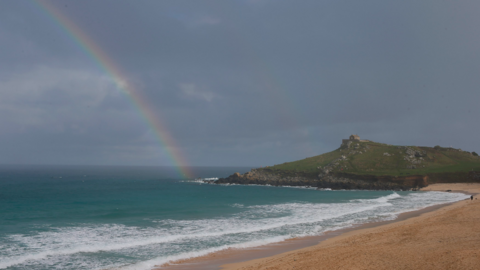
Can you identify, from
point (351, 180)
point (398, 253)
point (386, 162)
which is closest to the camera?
point (398, 253)

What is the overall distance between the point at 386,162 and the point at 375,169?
308 inches

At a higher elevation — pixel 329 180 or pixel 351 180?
pixel 351 180

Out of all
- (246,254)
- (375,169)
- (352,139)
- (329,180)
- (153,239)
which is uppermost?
(352,139)

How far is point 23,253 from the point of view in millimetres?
18797

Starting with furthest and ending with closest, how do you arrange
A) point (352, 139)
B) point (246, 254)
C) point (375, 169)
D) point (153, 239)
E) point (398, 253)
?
point (352, 139) < point (375, 169) < point (153, 239) < point (246, 254) < point (398, 253)

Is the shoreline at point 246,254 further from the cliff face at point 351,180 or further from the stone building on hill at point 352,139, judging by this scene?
the stone building on hill at point 352,139

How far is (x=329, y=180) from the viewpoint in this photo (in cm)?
9081

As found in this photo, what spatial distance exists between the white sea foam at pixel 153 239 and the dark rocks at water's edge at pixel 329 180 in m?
52.3

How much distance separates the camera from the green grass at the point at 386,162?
3408 inches

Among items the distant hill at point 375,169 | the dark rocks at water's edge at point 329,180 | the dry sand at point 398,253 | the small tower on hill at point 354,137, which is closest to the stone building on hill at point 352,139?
the small tower on hill at point 354,137

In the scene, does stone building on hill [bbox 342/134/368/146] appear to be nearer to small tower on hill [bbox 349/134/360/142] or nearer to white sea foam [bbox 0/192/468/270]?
small tower on hill [bbox 349/134/360/142]

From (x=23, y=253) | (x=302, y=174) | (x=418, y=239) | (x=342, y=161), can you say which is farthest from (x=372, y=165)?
(x=23, y=253)

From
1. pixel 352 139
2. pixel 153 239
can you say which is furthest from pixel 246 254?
pixel 352 139

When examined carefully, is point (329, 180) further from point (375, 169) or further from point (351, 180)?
point (375, 169)
